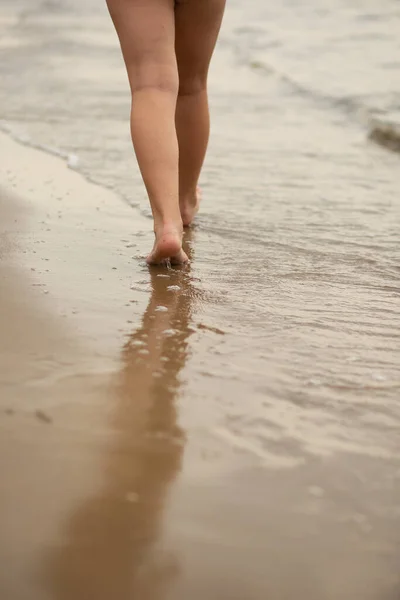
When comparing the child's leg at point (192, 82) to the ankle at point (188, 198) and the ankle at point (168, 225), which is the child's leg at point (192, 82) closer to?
the ankle at point (188, 198)

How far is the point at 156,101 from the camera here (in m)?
2.72

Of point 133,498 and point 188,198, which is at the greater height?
point 133,498

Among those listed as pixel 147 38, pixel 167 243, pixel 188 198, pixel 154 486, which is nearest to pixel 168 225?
pixel 167 243

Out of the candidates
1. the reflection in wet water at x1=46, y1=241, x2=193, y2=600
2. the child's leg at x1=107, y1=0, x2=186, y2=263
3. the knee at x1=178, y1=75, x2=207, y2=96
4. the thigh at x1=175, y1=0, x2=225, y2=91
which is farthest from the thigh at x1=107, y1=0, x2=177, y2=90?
the reflection in wet water at x1=46, y1=241, x2=193, y2=600

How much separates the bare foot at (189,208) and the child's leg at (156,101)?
2.02 ft

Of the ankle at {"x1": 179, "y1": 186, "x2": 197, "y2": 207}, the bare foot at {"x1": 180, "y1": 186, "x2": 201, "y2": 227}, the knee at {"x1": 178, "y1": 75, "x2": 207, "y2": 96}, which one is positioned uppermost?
the knee at {"x1": 178, "y1": 75, "x2": 207, "y2": 96}

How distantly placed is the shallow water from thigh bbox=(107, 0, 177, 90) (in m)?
0.58

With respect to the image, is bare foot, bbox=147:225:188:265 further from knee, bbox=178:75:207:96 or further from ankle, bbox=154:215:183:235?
knee, bbox=178:75:207:96

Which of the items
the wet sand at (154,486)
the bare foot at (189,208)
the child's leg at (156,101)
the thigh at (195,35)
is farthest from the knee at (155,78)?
the wet sand at (154,486)

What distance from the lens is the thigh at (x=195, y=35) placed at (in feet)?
9.47

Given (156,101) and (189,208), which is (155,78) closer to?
(156,101)

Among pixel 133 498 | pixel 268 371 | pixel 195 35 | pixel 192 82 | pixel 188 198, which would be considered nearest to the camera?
pixel 133 498

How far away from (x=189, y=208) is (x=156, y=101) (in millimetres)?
700

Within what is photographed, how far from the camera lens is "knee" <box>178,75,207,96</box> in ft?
10.3
